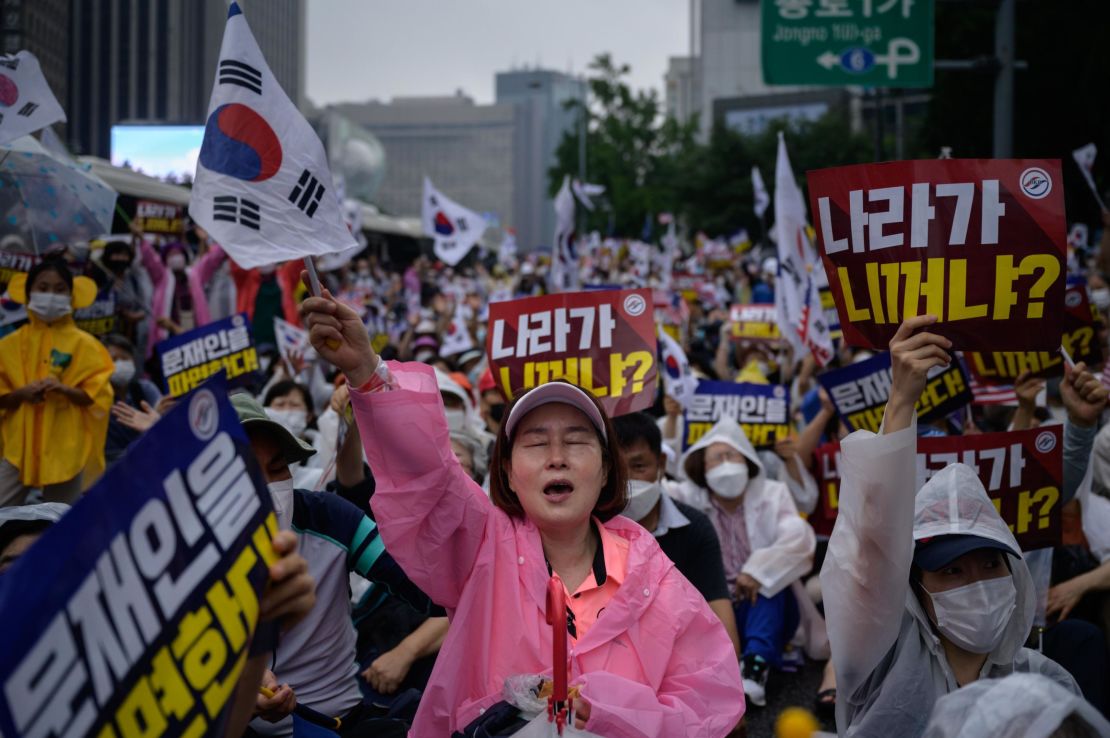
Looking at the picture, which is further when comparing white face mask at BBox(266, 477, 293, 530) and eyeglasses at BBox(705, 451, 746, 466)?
eyeglasses at BBox(705, 451, 746, 466)

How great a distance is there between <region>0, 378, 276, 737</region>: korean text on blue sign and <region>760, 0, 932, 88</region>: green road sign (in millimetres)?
8714

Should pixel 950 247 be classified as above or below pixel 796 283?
above

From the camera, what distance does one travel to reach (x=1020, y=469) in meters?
4.24

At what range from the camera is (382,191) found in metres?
161

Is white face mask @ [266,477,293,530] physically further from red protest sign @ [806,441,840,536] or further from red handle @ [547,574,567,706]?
red protest sign @ [806,441,840,536]

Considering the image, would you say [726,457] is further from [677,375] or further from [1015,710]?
[1015,710]

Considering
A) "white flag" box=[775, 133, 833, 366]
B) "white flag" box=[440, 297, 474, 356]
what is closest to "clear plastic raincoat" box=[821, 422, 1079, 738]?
"white flag" box=[775, 133, 833, 366]

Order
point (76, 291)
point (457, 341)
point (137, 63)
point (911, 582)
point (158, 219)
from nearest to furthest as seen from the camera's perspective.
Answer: point (911, 582)
point (76, 291)
point (457, 341)
point (158, 219)
point (137, 63)

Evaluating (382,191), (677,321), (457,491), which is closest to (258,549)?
(457,491)

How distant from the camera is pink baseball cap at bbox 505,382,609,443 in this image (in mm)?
2881

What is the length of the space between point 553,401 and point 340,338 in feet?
1.95

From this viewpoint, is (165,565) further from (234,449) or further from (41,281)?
(41,281)

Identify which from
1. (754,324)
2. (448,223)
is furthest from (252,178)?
(448,223)

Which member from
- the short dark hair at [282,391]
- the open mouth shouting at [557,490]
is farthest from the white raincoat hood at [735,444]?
the open mouth shouting at [557,490]
